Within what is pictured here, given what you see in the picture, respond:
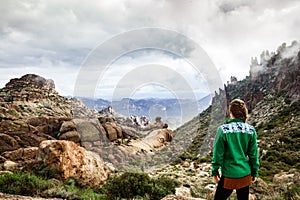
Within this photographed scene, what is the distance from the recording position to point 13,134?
26.9 metres

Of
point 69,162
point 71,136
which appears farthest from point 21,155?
point 69,162

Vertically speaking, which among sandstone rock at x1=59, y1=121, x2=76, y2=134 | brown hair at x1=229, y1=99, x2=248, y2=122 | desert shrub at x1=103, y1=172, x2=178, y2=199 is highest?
sandstone rock at x1=59, y1=121, x2=76, y2=134

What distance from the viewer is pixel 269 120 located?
63906mm

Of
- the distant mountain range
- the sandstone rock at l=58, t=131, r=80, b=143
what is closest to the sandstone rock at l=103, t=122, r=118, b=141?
the sandstone rock at l=58, t=131, r=80, b=143

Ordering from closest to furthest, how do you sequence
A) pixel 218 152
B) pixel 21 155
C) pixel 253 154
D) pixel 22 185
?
1. pixel 218 152
2. pixel 253 154
3. pixel 22 185
4. pixel 21 155

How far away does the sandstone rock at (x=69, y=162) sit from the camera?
41.7 feet

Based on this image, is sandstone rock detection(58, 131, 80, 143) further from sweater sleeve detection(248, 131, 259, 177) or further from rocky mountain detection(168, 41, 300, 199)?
sweater sleeve detection(248, 131, 259, 177)

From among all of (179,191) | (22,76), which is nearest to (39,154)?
(179,191)

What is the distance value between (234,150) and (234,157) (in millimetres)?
99

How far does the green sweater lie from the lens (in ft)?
13.7

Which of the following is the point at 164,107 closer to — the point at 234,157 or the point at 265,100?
the point at 234,157

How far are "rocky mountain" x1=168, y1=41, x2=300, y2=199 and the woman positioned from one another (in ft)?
18.7

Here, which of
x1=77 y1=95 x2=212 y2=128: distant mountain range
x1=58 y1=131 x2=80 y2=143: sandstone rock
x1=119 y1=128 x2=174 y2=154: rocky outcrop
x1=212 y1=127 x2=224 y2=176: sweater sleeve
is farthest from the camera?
x1=58 y1=131 x2=80 y2=143: sandstone rock

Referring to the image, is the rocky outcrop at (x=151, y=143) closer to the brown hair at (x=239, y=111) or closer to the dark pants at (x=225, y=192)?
the dark pants at (x=225, y=192)
